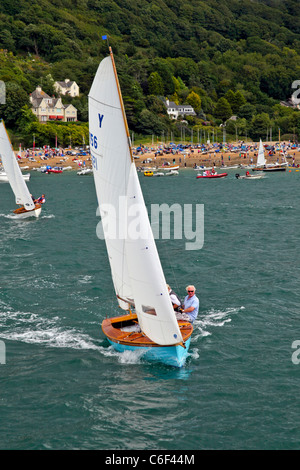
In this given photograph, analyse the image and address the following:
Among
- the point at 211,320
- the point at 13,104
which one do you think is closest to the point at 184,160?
the point at 13,104

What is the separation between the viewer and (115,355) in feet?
75.4

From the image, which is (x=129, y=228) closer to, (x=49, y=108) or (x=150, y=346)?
(x=150, y=346)

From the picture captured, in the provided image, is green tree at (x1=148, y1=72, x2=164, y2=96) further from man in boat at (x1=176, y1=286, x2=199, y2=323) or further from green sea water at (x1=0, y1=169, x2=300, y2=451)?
man in boat at (x1=176, y1=286, x2=199, y2=323)

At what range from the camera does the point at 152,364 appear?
22000 millimetres

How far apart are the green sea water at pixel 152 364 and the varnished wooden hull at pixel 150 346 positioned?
378mm

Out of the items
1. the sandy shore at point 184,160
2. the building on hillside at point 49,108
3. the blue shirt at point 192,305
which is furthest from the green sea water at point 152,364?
the building on hillside at point 49,108

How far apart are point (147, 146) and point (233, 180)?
49498mm

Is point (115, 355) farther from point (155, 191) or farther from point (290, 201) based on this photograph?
point (155, 191)

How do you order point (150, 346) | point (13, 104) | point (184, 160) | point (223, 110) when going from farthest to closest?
point (223, 110), point (13, 104), point (184, 160), point (150, 346)

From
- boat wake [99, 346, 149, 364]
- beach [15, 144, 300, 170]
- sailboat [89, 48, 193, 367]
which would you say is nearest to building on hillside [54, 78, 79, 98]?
beach [15, 144, 300, 170]

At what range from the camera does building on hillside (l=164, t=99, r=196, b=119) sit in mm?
188875

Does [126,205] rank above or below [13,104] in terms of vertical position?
below

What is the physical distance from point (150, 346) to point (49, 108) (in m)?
151

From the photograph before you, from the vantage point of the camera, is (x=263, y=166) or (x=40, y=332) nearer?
(x=40, y=332)
